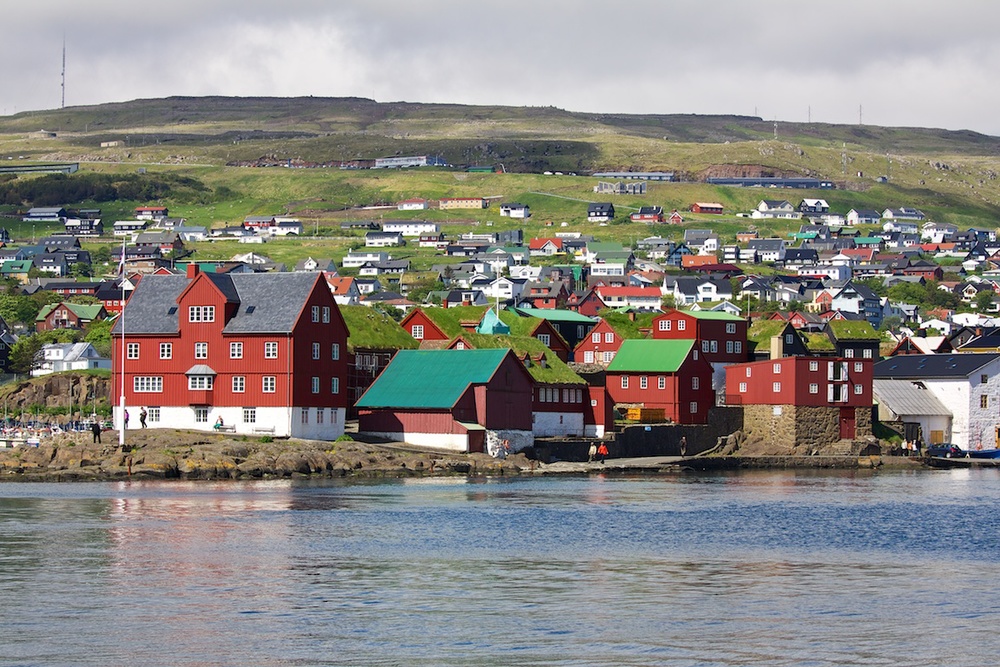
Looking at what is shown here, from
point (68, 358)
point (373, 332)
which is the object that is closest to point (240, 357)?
point (373, 332)

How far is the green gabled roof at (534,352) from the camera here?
87875 mm

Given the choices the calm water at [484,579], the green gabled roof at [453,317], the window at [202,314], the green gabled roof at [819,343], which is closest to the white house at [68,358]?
the green gabled roof at [453,317]

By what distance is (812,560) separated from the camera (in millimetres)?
42594

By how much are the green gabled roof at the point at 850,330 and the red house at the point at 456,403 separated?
5323 centimetres

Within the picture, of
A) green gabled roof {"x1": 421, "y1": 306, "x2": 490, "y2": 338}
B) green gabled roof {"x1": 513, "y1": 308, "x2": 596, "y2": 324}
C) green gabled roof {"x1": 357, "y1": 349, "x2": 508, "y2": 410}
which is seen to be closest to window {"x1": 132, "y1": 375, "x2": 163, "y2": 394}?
green gabled roof {"x1": 357, "y1": 349, "x2": 508, "y2": 410}

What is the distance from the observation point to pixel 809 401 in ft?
305

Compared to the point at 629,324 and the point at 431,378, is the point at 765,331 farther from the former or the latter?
the point at 431,378

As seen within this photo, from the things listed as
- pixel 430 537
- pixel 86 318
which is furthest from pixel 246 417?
pixel 86 318

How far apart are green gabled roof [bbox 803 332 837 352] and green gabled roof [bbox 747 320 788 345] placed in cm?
346

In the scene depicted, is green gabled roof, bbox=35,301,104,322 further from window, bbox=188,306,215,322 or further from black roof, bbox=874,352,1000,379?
black roof, bbox=874,352,1000,379

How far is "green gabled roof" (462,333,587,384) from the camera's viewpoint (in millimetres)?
87875

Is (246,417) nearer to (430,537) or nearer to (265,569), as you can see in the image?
(430,537)

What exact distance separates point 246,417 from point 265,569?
38.1m

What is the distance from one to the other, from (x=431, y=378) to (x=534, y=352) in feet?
32.5
